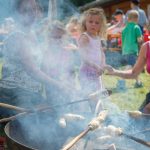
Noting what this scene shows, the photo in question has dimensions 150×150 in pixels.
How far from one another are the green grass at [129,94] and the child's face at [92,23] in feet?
4.58

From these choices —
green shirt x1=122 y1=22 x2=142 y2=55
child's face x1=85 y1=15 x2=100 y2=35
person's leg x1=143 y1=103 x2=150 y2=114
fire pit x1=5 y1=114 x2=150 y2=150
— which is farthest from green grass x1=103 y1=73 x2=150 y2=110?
fire pit x1=5 y1=114 x2=150 y2=150

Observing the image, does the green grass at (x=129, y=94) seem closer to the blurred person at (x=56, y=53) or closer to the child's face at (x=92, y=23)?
the blurred person at (x=56, y=53)

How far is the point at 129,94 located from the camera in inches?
244

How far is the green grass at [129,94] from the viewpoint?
5398mm

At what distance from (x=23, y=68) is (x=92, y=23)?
1.53 m

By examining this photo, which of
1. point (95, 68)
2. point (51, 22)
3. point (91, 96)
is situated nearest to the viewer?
point (91, 96)

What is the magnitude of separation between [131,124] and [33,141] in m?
0.92

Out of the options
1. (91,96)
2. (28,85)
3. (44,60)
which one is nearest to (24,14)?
(28,85)

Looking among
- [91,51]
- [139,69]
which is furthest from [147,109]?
[91,51]

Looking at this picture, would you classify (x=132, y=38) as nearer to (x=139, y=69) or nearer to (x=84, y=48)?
(x=84, y=48)

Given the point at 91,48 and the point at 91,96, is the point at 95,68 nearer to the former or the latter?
the point at 91,48

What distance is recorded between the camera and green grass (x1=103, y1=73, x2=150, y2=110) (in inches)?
213

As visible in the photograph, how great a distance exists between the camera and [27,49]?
9.53 ft

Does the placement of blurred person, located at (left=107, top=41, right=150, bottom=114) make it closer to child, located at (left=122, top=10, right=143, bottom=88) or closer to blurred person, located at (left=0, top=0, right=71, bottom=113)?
blurred person, located at (left=0, top=0, right=71, bottom=113)
